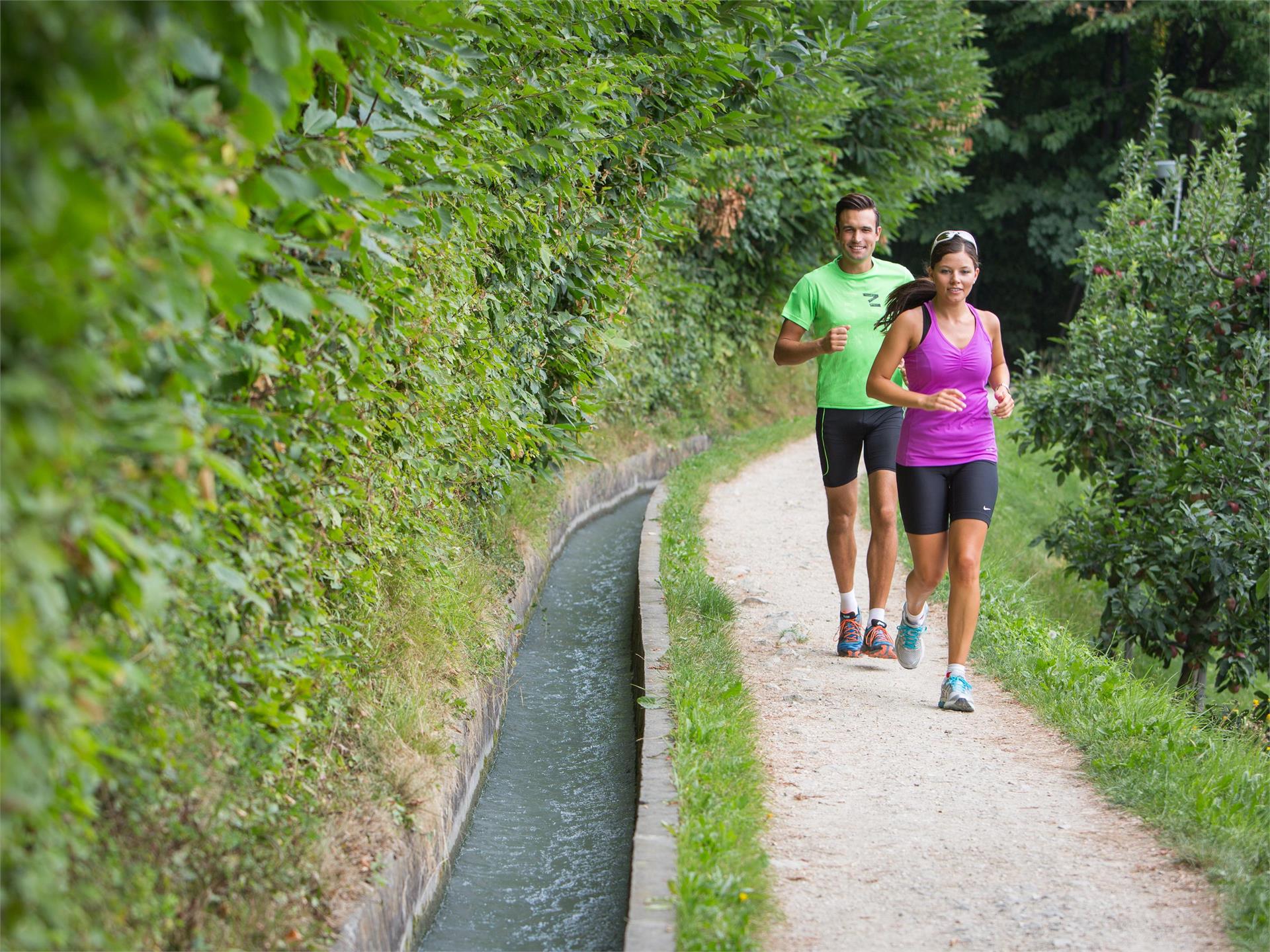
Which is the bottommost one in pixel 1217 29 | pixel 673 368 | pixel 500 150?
pixel 673 368

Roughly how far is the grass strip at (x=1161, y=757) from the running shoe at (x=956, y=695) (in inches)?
12.7

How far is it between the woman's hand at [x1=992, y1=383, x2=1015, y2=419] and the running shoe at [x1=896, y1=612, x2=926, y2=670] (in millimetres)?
1070

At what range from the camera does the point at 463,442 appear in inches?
206

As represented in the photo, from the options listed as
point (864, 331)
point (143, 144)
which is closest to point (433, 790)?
point (143, 144)

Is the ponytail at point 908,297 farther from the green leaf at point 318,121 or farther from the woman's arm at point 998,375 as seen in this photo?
the green leaf at point 318,121

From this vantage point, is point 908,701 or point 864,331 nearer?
point 908,701

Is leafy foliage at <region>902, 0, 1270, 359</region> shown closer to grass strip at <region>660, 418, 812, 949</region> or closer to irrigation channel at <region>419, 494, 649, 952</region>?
grass strip at <region>660, 418, 812, 949</region>

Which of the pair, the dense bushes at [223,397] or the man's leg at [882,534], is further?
the man's leg at [882,534]

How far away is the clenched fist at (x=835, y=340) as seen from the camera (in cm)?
554

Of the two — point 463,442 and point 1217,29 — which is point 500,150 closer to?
point 463,442

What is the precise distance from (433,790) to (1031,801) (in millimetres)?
2160

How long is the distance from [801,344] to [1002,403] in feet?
3.24

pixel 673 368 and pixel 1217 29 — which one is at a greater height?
pixel 1217 29

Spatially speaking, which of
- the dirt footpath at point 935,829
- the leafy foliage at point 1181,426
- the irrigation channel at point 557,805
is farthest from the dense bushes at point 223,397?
the leafy foliage at point 1181,426
